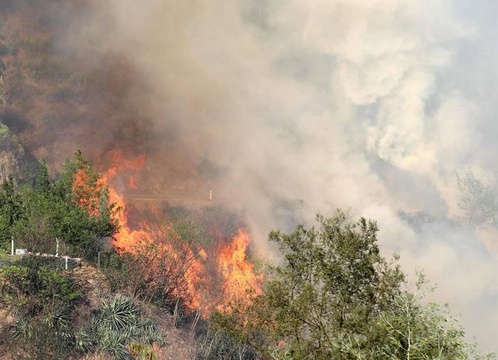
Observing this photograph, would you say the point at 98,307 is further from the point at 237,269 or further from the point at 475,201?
the point at 475,201

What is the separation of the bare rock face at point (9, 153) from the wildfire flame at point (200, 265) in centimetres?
1937

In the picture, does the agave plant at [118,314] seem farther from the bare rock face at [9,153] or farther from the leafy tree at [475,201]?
the leafy tree at [475,201]

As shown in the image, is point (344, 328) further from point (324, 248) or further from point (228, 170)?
point (228, 170)

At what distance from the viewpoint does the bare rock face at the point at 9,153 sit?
5994cm

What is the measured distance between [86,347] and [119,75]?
48.6 m

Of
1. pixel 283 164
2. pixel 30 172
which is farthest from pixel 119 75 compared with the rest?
pixel 283 164

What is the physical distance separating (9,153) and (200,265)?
109 ft

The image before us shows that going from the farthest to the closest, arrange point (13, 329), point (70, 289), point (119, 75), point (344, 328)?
point (119, 75) → point (70, 289) → point (13, 329) → point (344, 328)

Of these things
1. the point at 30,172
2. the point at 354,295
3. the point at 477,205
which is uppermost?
the point at 477,205

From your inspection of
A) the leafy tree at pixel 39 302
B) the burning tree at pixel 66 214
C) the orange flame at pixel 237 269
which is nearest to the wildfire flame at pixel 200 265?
the orange flame at pixel 237 269

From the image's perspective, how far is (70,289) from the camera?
26.4m

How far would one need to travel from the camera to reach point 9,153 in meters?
61.2

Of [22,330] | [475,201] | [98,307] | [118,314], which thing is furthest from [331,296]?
[475,201]

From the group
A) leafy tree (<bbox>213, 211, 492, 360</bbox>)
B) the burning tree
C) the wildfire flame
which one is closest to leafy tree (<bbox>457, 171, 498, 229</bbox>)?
the wildfire flame
